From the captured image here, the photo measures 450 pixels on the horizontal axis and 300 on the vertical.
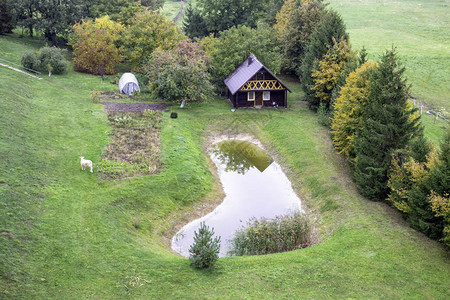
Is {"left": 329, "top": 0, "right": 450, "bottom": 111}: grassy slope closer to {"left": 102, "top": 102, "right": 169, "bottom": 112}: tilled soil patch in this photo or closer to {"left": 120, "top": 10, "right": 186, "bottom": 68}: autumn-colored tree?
{"left": 102, "top": 102, "right": 169, "bottom": 112}: tilled soil patch

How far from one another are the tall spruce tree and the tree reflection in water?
10.7 metres

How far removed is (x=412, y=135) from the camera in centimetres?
2789

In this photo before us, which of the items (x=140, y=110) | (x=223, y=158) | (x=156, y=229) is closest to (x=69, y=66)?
(x=140, y=110)

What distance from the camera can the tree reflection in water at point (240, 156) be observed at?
37656 mm

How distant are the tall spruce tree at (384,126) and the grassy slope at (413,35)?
53.7ft

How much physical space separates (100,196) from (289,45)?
38129mm

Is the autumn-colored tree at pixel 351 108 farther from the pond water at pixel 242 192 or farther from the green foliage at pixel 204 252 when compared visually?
the green foliage at pixel 204 252

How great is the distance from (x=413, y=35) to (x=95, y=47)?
55504mm

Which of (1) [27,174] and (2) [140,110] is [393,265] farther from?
(2) [140,110]

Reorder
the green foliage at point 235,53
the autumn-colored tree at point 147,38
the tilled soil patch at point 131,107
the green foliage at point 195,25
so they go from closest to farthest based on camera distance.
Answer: the tilled soil patch at point 131,107
the green foliage at point 235,53
the autumn-colored tree at point 147,38
the green foliage at point 195,25

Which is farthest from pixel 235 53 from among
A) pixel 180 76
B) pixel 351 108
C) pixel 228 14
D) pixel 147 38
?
pixel 228 14

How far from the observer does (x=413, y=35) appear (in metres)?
73.9

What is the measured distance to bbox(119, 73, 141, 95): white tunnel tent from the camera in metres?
48.5

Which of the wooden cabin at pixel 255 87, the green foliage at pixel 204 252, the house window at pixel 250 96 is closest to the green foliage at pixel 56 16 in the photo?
the wooden cabin at pixel 255 87
